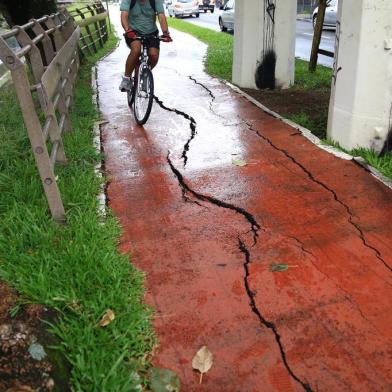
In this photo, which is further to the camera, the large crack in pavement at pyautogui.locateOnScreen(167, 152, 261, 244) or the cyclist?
the cyclist

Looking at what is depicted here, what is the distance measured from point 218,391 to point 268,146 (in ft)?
11.6

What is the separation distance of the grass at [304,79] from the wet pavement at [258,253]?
0.85 ft

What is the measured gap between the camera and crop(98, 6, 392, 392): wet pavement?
2.35 metres

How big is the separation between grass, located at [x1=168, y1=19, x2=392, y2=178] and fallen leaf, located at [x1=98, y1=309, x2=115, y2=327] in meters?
3.07

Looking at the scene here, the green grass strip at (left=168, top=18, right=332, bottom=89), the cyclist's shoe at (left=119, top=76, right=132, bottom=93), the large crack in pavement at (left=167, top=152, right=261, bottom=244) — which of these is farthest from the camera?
the green grass strip at (left=168, top=18, right=332, bottom=89)

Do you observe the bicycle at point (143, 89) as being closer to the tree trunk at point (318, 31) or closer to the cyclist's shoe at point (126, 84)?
the cyclist's shoe at point (126, 84)

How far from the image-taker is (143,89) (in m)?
5.97

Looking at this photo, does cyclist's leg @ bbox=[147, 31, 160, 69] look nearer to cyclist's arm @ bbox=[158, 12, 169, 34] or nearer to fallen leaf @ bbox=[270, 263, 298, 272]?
cyclist's arm @ bbox=[158, 12, 169, 34]

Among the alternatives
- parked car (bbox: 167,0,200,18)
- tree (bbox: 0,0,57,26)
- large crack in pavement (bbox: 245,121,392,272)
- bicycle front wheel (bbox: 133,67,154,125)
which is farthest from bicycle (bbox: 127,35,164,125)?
Answer: parked car (bbox: 167,0,200,18)

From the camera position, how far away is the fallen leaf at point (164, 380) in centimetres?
219

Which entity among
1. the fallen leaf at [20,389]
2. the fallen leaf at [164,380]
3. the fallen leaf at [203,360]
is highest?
the fallen leaf at [20,389]

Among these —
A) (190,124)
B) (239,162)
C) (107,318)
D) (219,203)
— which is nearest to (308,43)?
(190,124)

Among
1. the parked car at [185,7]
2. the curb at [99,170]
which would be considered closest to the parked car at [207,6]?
the parked car at [185,7]

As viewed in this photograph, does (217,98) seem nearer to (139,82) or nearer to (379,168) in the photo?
(139,82)
